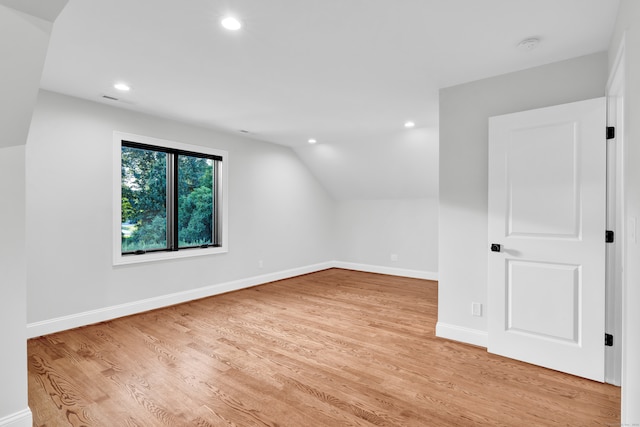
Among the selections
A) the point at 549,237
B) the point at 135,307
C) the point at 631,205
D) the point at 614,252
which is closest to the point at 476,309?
the point at 549,237

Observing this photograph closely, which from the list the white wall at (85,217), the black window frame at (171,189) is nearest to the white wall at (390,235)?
the white wall at (85,217)

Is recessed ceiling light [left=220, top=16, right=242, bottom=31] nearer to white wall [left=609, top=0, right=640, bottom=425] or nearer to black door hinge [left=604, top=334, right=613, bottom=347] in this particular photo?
white wall [left=609, top=0, right=640, bottom=425]

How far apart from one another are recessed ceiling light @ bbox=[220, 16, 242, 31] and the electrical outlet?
9.77 ft

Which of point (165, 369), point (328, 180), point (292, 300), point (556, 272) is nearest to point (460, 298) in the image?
point (556, 272)

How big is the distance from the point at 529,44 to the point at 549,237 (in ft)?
4.78

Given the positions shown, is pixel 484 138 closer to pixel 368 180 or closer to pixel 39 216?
pixel 368 180

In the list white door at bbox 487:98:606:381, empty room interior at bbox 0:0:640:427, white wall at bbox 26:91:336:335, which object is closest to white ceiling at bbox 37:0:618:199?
empty room interior at bbox 0:0:640:427

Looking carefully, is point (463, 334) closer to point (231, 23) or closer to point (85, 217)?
point (231, 23)

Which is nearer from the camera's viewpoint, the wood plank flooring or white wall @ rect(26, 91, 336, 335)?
the wood plank flooring

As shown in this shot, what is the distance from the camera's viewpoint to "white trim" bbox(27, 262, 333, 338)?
3.26 metres

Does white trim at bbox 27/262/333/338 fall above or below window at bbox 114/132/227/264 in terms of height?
below

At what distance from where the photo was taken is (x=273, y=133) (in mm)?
5055

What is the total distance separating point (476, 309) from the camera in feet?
9.76

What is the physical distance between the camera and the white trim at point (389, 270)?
5.93m
